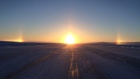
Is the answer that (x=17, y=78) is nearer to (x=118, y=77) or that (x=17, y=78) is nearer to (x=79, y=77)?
(x=79, y=77)

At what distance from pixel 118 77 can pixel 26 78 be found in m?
5.51

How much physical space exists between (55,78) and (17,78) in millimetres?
2181

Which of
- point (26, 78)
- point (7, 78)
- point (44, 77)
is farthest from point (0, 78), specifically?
point (44, 77)

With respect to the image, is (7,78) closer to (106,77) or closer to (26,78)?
(26,78)

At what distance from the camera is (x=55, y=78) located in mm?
11523

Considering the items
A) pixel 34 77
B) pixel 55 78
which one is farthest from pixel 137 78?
pixel 34 77

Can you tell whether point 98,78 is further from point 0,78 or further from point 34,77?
point 0,78

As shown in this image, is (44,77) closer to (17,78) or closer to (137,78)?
(17,78)

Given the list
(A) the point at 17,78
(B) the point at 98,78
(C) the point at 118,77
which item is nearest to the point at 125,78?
(C) the point at 118,77

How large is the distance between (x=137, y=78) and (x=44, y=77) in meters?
5.55

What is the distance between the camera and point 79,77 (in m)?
11.8

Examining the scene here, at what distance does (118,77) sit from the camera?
39.8 feet

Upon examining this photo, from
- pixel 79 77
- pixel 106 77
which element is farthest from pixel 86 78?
pixel 106 77

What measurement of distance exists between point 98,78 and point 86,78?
0.72 metres
